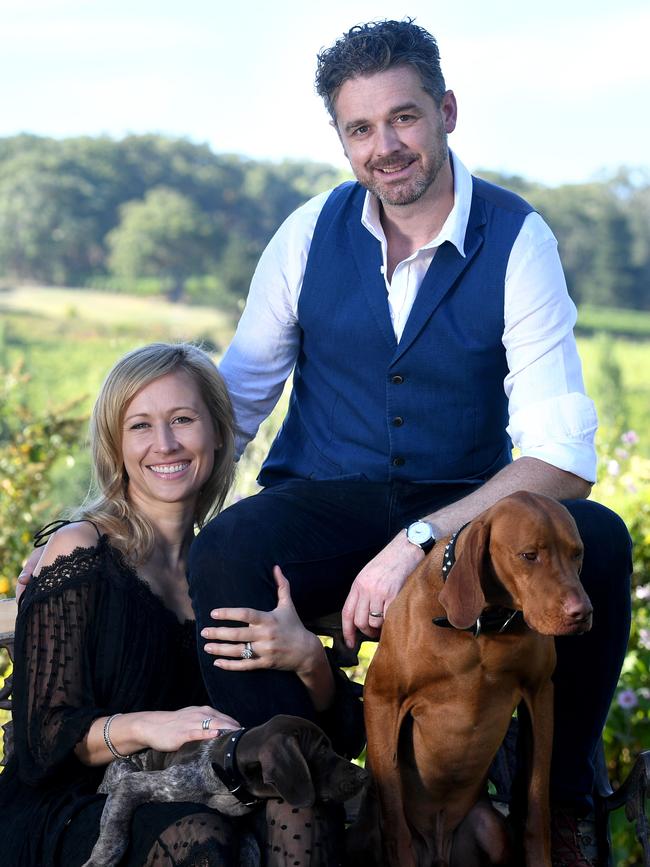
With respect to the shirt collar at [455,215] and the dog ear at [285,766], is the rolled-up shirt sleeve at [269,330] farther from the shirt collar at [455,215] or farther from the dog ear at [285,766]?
the dog ear at [285,766]

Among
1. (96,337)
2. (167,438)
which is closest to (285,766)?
(167,438)

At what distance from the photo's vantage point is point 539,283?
2.90 m

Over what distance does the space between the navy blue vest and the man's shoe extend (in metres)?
0.85

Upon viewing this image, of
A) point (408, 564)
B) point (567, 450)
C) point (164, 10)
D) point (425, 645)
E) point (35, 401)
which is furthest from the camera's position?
point (164, 10)

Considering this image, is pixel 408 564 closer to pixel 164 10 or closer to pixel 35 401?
pixel 35 401

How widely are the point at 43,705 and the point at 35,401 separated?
979cm

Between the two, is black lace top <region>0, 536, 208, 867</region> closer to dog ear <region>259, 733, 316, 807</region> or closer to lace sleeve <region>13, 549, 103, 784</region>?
lace sleeve <region>13, 549, 103, 784</region>

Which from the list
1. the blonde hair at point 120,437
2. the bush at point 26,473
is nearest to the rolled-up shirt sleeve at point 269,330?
the blonde hair at point 120,437

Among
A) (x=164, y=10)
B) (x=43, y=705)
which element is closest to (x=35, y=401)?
(x=164, y=10)

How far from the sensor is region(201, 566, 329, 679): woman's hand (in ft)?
8.27

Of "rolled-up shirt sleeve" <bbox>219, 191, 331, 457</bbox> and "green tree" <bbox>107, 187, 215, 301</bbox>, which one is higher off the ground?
"green tree" <bbox>107, 187, 215, 301</bbox>

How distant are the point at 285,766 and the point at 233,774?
5.5 inches

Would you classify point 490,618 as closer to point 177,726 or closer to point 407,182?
point 177,726

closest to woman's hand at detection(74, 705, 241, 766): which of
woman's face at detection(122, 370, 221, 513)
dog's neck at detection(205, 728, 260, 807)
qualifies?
dog's neck at detection(205, 728, 260, 807)
